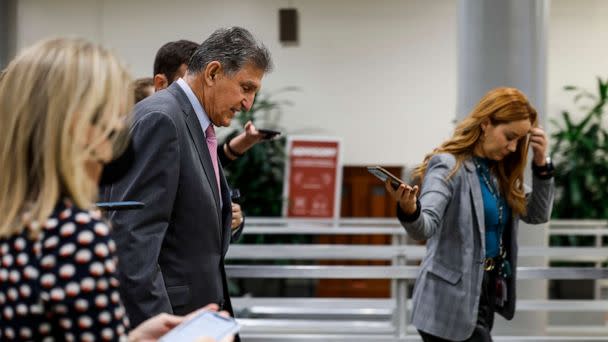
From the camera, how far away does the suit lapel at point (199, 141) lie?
243 cm

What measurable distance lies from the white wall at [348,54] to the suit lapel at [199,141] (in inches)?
340

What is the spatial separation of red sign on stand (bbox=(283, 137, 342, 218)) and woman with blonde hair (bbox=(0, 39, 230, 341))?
869 cm

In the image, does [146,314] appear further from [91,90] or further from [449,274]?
[449,274]

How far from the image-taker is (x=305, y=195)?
1012 cm

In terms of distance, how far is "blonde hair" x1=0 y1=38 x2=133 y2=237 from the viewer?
128cm

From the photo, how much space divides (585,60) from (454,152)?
27.2 feet

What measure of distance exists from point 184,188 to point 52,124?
3.55 ft

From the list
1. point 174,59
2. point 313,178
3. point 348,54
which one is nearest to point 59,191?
point 174,59

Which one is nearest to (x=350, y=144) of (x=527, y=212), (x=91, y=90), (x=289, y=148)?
(x=289, y=148)

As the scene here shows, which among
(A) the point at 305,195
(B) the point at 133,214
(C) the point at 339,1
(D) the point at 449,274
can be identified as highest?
(C) the point at 339,1

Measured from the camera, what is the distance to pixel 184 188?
2355mm

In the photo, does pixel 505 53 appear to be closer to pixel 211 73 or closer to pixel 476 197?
pixel 476 197

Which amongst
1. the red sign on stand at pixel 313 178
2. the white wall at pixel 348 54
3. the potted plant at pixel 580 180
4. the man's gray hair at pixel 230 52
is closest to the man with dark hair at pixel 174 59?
the man's gray hair at pixel 230 52

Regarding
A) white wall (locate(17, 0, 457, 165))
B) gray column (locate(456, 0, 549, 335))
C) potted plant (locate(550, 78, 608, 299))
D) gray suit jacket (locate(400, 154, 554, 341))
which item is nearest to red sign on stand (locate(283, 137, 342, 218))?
white wall (locate(17, 0, 457, 165))
